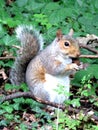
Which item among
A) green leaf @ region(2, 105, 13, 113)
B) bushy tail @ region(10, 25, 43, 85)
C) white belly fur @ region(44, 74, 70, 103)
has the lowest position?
green leaf @ region(2, 105, 13, 113)

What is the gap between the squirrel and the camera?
5.22 metres

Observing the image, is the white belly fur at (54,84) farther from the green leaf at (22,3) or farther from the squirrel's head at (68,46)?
the green leaf at (22,3)

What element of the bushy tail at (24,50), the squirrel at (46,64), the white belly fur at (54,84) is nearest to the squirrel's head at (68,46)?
the squirrel at (46,64)

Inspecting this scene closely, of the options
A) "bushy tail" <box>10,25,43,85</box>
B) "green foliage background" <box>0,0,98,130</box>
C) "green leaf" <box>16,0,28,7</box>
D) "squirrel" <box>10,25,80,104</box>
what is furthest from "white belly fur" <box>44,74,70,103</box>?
"green leaf" <box>16,0,28,7</box>

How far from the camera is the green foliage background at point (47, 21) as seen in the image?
5.45 meters

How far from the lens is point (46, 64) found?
209 inches

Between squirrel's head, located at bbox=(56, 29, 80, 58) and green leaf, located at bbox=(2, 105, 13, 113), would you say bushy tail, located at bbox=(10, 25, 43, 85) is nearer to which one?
squirrel's head, located at bbox=(56, 29, 80, 58)

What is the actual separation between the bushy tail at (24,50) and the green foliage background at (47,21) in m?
0.14

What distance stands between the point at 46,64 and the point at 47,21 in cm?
116

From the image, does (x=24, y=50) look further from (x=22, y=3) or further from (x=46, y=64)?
(x=22, y=3)

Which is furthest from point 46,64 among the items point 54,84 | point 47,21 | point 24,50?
point 47,21

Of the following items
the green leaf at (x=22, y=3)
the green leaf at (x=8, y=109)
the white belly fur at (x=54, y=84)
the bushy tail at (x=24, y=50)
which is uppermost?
the green leaf at (x=22, y=3)

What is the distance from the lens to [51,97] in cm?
529

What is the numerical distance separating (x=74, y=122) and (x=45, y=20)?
2009 mm
